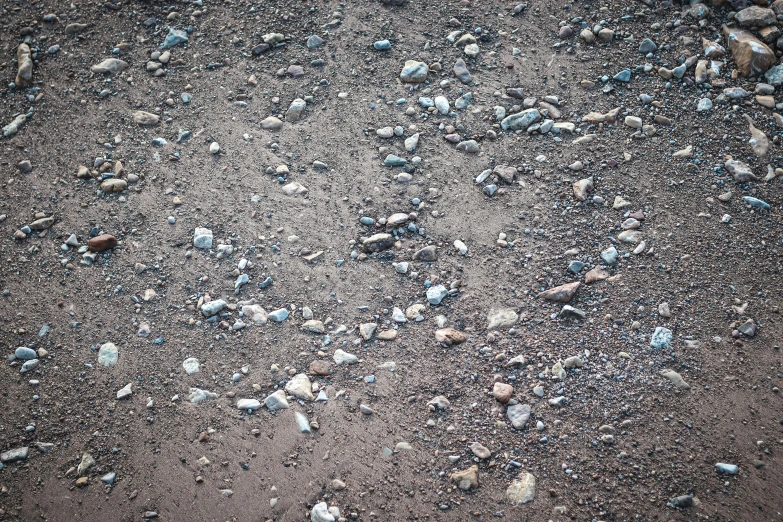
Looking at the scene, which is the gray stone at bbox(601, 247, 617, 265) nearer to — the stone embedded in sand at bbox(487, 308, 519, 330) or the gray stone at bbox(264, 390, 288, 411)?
the stone embedded in sand at bbox(487, 308, 519, 330)

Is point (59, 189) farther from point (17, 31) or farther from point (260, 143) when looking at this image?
point (17, 31)

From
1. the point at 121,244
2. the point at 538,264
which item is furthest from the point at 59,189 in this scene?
the point at 538,264

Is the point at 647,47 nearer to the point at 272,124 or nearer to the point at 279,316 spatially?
the point at 272,124

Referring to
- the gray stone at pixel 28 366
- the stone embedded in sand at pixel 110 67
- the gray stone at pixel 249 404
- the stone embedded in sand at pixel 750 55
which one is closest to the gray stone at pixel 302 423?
the gray stone at pixel 249 404

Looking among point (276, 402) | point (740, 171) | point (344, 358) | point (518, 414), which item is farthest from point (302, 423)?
point (740, 171)

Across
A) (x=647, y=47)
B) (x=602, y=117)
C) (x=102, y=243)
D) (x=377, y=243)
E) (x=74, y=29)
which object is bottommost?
(x=377, y=243)

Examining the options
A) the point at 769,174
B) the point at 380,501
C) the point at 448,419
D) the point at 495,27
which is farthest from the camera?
the point at 495,27

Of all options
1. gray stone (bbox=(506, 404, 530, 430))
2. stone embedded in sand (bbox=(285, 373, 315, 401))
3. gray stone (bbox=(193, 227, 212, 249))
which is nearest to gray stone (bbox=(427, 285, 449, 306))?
gray stone (bbox=(506, 404, 530, 430))
